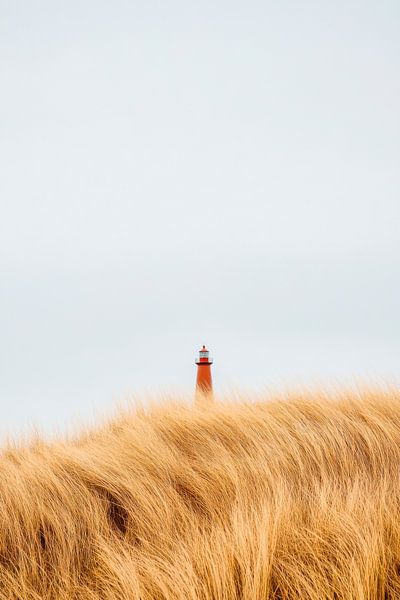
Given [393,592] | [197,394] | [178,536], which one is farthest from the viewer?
[197,394]

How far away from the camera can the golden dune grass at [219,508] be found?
6.71 ft

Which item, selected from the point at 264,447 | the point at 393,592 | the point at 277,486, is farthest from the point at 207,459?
the point at 393,592

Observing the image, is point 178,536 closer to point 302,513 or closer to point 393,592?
point 302,513

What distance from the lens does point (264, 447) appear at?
367 centimetres

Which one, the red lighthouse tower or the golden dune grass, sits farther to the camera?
the red lighthouse tower

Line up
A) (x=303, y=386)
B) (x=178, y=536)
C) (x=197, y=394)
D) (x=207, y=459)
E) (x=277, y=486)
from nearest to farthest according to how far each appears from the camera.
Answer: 1. (x=178, y=536)
2. (x=277, y=486)
3. (x=207, y=459)
4. (x=303, y=386)
5. (x=197, y=394)

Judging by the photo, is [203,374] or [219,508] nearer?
[219,508]

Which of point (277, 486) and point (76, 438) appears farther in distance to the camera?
point (76, 438)

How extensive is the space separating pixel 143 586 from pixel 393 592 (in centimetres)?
80

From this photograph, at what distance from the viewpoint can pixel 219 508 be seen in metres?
2.88

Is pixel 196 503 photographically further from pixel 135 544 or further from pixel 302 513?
pixel 302 513

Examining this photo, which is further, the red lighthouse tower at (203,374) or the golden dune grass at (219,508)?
the red lighthouse tower at (203,374)

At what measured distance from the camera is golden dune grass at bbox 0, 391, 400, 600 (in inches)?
80.5

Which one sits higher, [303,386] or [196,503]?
[303,386]
